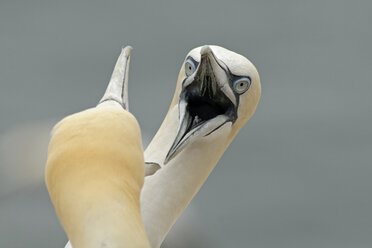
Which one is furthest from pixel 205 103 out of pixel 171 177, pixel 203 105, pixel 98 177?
pixel 98 177

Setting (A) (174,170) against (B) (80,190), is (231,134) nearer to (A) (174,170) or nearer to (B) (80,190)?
(A) (174,170)

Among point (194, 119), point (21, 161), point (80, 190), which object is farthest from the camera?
point (21, 161)

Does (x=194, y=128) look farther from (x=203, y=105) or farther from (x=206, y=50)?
(x=206, y=50)

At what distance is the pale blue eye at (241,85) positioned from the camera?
7.97m

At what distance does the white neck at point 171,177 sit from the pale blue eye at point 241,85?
26cm

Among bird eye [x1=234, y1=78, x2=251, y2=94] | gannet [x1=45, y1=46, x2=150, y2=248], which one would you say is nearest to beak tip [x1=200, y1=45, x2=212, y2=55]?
bird eye [x1=234, y1=78, x2=251, y2=94]

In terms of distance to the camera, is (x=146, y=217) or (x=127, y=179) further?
(x=146, y=217)

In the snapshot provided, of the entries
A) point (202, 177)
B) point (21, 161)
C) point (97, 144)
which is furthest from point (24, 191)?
point (97, 144)

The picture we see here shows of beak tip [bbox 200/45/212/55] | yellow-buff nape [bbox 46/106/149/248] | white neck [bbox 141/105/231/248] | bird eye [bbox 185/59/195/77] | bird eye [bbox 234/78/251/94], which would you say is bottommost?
white neck [bbox 141/105/231/248]

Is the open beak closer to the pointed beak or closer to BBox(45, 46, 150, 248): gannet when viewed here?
the pointed beak

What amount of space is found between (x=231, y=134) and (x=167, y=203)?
2.05 ft

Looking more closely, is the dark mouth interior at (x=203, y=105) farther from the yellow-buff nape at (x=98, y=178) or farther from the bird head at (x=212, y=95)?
the yellow-buff nape at (x=98, y=178)

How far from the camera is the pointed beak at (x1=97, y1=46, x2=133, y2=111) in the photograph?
23.3ft

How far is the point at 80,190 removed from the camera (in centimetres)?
619
